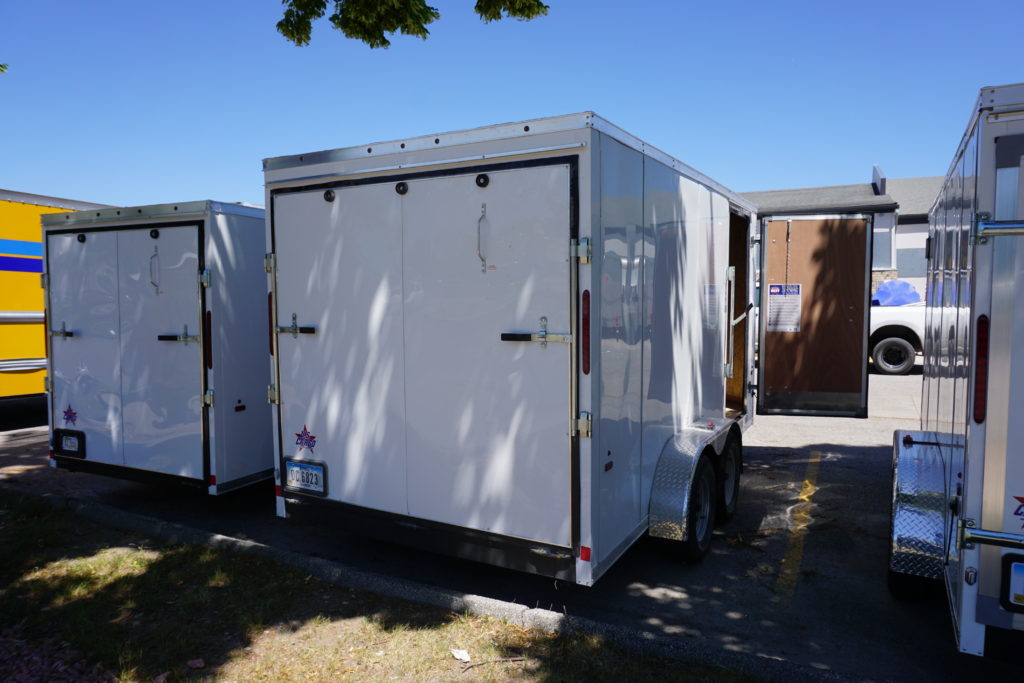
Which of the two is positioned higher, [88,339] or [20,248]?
[20,248]

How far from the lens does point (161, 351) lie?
5.70 metres

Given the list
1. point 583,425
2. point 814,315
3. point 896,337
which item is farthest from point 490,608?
point 896,337

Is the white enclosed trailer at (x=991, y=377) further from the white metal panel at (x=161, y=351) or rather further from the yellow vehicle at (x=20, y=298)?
the yellow vehicle at (x=20, y=298)

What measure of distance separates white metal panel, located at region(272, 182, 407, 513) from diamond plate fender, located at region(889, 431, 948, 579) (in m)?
2.77

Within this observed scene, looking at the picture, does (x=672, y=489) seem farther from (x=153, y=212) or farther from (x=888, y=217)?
(x=888, y=217)

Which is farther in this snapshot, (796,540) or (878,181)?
(878,181)

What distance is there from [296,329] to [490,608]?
2.14 m

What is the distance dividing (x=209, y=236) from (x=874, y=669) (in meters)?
5.20

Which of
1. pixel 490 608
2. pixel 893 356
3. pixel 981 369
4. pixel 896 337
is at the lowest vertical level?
pixel 490 608

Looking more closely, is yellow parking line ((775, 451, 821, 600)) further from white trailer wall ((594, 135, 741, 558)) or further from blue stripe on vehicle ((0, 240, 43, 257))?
blue stripe on vehicle ((0, 240, 43, 257))

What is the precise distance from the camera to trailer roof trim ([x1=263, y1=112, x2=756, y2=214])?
11.6 feet

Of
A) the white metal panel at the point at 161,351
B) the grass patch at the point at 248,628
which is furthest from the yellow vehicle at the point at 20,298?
the grass patch at the point at 248,628

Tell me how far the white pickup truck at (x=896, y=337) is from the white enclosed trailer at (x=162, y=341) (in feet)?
43.5

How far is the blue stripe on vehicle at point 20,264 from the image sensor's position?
28.6 feet
